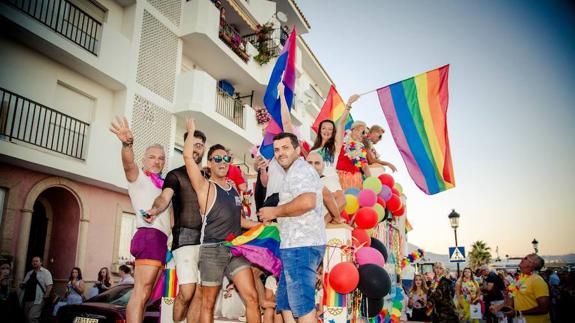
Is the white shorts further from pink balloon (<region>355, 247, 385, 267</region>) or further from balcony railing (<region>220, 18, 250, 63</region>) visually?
balcony railing (<region>220, 18, 250, 63</region>)

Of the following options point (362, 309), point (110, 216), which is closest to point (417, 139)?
point (362, 309)

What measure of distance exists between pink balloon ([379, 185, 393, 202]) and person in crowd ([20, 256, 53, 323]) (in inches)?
325

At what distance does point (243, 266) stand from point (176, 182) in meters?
1.14

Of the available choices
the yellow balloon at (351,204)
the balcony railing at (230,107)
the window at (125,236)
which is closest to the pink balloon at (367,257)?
the yellow balloon at (351,204)

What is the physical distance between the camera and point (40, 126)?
10.4m

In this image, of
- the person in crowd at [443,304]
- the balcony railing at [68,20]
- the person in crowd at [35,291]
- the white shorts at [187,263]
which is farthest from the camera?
the balcony railing at [68,20]

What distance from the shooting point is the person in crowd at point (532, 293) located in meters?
5.93

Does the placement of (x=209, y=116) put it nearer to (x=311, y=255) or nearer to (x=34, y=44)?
(x=34, y=44)

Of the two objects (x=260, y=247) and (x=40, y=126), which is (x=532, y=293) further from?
(x=40, y=126)

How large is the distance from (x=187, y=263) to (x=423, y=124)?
5.36 metres

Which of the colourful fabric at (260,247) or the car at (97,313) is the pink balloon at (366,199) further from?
the car at (97,313)

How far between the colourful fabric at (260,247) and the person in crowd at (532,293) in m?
4.96

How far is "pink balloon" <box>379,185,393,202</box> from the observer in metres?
6.36

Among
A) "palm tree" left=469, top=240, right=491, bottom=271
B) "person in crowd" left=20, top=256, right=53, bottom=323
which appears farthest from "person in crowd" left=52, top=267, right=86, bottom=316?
"palm tree" left=469, top=240, right=491, bottom=271
